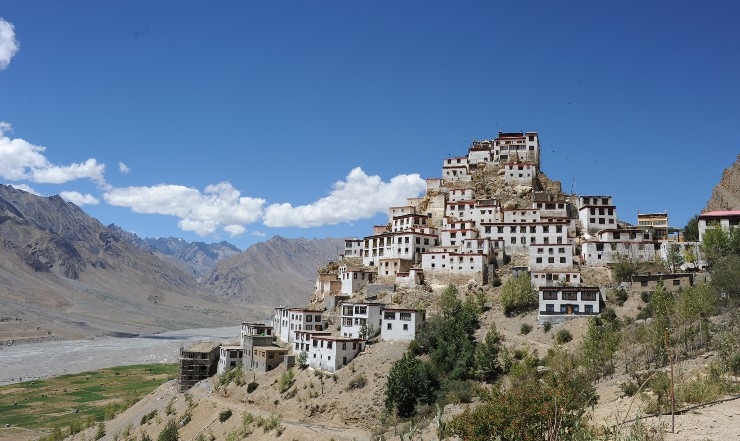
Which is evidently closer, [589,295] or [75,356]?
[589,295]

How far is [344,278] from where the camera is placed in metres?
71.5

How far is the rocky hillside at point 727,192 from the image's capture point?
100375 mm

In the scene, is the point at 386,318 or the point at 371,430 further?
the point at 386,318

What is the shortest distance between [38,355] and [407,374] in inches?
5120

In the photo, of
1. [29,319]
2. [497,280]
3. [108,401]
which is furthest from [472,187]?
[29,319]

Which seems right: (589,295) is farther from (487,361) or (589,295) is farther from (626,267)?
(487,361)

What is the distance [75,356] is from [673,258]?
458 ft

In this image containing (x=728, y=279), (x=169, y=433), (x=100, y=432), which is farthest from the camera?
(x=100, y=432)

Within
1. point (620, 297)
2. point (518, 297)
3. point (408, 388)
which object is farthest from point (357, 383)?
point (620, 297)

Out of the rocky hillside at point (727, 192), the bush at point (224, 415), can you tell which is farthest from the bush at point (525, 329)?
the rocky hillside at point (727, 192)

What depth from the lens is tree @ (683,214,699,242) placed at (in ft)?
215

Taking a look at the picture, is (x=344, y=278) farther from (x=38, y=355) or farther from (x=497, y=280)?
(x=38, y=355)

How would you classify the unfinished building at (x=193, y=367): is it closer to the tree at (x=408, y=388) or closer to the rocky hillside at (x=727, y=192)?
the tree at (x=408, y=388)

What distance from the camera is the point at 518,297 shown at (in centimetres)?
5753
